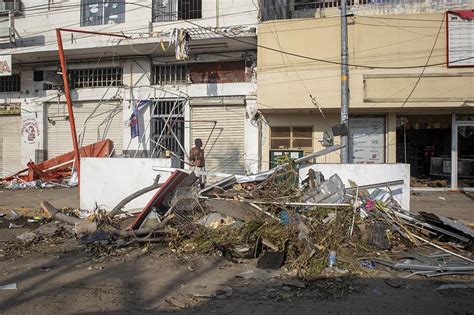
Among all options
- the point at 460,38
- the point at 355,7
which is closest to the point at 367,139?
the point at 460,38

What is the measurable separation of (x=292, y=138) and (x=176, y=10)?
5965 mm

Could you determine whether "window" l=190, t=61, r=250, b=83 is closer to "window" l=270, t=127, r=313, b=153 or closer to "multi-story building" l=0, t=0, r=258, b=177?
"multi-story building" l=0, t=0, r=258, b=177

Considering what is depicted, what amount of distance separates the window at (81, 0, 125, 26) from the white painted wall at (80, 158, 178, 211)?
24.1 feet

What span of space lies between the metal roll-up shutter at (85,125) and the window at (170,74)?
1752mm

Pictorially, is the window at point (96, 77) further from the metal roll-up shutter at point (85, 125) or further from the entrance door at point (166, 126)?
the entrance door at point (166, 126)

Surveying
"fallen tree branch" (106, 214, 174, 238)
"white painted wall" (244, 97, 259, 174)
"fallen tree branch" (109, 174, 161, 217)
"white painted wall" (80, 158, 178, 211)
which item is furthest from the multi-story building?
"fallen tree branch" (106, 214, 174, 238)

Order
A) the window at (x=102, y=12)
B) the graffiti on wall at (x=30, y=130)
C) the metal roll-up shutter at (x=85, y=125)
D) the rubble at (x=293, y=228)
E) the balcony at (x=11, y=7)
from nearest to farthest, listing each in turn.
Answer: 1. the rubble at (x=293, y=228)
2. the window at (x=102, y=12)
3. the metal roll-up shutter at (x=85, y=125)
4. the balcony at (x=11, y=7)
5. the graffiti on wall at (x=30, y=130)

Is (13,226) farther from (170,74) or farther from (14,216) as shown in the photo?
(170,74)

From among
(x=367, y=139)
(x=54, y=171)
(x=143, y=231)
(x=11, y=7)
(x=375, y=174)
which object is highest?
(x=11, y=7)

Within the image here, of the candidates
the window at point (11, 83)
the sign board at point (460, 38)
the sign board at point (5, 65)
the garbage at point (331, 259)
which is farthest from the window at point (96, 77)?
the garbage at point (331, 259)

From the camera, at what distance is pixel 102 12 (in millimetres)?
15562

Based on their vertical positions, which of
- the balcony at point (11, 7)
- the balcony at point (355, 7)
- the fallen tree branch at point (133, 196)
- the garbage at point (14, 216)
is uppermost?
the balcony at point (11, 7)

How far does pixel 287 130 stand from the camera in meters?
14.2

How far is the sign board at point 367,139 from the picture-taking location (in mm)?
13828
